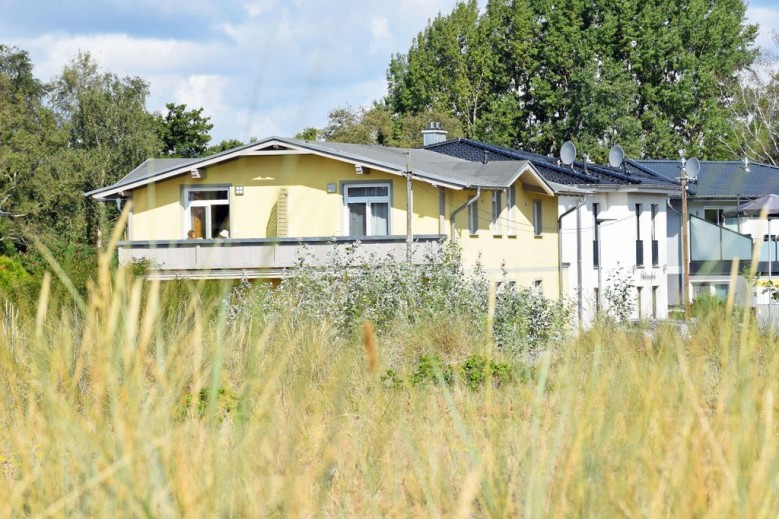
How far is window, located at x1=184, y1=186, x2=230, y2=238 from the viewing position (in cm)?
3012

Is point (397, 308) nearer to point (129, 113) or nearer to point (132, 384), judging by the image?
point (132, 384)

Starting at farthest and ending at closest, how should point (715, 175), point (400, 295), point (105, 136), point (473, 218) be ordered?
1. point (105, 136)
2. point (715, 175)
3. point (473, 218)
4. point (400, 295)

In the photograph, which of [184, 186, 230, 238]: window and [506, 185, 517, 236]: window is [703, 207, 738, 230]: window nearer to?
[506, 185, 517, 236]: window

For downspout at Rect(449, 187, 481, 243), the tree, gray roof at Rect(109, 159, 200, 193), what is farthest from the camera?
the tree

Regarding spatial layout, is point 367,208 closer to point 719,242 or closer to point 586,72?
point 719,242

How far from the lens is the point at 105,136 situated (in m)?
51.3

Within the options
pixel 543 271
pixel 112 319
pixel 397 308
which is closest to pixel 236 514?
pixel 112 319

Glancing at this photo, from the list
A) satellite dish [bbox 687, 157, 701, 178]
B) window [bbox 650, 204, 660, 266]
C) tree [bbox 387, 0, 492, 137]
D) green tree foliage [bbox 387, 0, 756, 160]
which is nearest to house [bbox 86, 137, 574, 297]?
satellite dish [bbox 687, 157, 701, 178]

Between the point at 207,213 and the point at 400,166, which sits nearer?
the point at 400,166

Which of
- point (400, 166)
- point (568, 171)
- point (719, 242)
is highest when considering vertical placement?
point (568, 171)

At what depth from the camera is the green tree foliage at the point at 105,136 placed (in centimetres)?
4938

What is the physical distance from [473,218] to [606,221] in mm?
8716

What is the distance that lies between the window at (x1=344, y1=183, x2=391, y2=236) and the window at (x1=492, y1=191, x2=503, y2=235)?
3016 mm

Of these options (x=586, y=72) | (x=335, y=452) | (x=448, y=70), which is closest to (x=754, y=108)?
(x=586, y=72)
